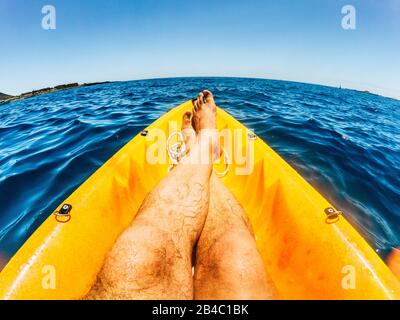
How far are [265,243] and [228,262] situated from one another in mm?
601

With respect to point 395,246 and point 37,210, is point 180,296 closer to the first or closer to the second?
point 37,210

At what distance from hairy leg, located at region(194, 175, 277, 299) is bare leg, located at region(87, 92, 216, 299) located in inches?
3.6

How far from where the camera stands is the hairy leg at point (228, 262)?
1.04 m

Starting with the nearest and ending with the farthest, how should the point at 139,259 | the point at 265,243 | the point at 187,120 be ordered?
the point at 139,259 → the point at 265,243 → the point at 187,120

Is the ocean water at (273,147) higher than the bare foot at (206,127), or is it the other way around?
the bare foot at (206,127)

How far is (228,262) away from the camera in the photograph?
45.1 inches

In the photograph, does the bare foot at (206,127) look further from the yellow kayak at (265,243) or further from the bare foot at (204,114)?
the yellow kayak at (265,243)

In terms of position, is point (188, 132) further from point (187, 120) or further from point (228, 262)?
point (228, 262)

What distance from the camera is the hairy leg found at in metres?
1.04

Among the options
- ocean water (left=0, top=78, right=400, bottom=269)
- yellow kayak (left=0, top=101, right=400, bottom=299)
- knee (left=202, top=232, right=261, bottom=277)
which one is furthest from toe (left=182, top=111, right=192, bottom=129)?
knee (left=202, top=232, right=261, bottom=277)

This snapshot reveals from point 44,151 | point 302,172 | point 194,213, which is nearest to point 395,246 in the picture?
point 302,172

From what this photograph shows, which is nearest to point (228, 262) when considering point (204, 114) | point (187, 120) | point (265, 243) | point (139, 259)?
point (139, 259)

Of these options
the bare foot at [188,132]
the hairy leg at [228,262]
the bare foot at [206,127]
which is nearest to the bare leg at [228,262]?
the hairy leg at [228,262]

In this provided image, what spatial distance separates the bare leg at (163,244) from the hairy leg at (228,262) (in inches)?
3.6
